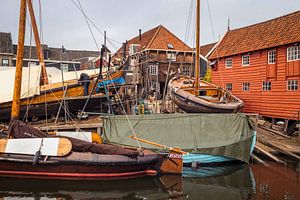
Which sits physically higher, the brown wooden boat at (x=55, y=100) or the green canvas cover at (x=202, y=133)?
the brown wooden boat at (x=55, y=100)

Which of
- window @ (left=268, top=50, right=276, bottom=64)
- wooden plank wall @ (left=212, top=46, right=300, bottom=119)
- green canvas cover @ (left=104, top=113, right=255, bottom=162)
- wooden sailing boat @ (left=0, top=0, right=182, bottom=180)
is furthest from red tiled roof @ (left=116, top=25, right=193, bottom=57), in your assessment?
wooden sailing boat @ (left=0, top=0, right=182, bottom=180)

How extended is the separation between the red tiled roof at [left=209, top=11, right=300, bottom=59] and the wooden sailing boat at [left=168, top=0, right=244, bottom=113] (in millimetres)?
4505

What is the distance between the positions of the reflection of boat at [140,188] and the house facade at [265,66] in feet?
31.9

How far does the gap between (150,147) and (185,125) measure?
1.92m

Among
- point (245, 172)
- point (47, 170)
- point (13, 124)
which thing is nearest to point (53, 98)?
point (13, 124)

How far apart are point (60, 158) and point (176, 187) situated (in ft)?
14.9

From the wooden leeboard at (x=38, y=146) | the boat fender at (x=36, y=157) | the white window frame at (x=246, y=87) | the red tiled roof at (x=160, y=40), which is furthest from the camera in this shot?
the red tiled roof at (x=160, y=40)

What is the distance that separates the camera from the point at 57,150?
11.0 metres

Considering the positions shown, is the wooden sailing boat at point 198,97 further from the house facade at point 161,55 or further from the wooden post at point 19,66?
the house facade at point 161,55

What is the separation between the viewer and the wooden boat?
59.3ft

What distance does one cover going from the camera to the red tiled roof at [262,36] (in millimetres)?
19922

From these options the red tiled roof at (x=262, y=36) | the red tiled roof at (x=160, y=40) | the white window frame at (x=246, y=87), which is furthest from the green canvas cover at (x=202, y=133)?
the red tiled roof at (x=160, y=40)

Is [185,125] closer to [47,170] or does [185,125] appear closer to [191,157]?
[191,157]

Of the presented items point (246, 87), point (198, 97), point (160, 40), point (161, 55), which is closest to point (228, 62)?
point (246, 87)
